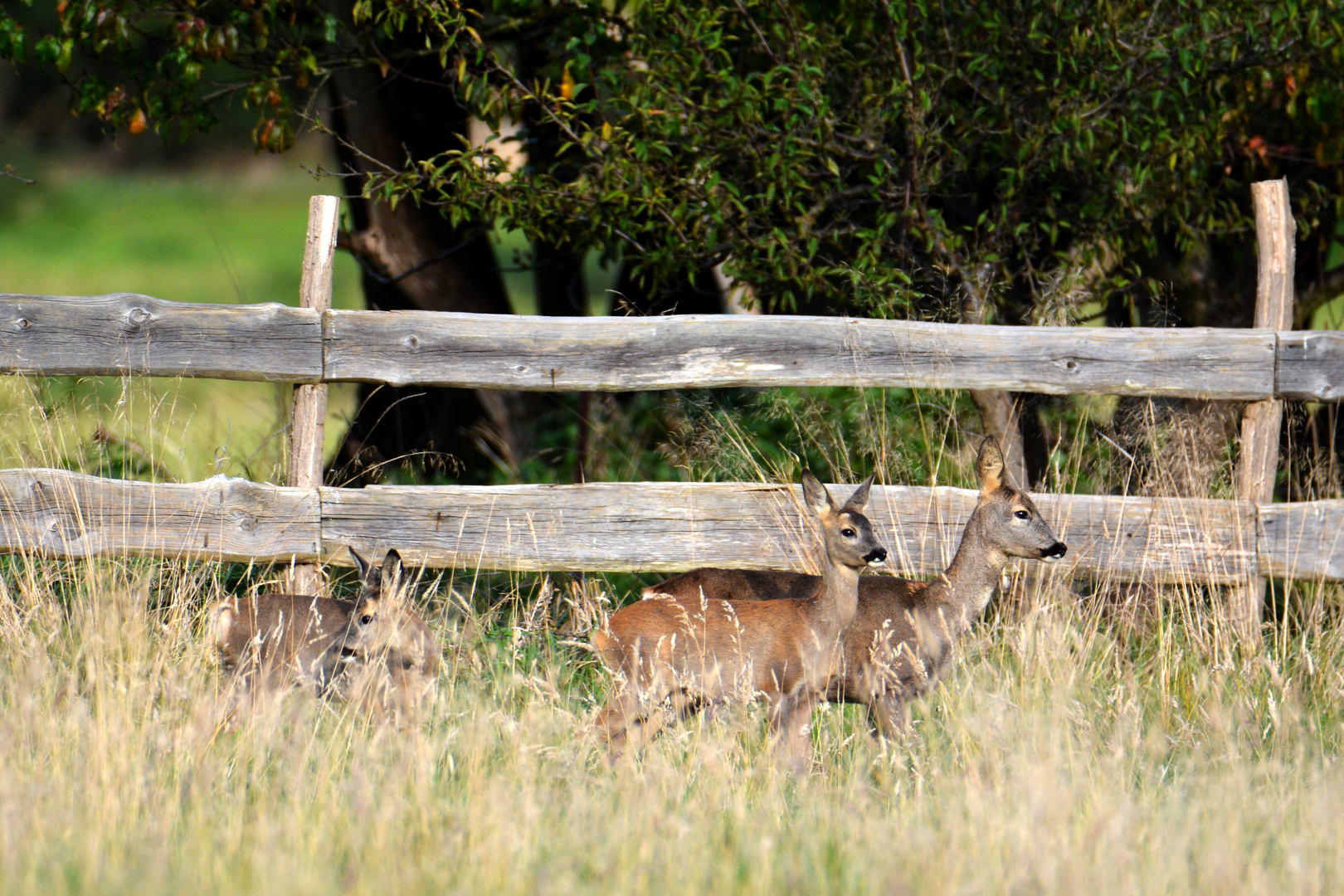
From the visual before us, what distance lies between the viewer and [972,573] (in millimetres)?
5184

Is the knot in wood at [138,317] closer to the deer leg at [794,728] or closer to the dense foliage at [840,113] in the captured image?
the dense foliage at [840,113]

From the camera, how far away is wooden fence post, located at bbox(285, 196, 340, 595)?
5387 mm

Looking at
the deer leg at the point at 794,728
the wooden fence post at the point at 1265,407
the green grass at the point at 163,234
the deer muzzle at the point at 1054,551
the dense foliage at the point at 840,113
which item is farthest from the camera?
the green grass at the point at 163,234

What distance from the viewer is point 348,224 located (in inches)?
360

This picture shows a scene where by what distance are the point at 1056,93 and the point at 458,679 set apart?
13.3 ft

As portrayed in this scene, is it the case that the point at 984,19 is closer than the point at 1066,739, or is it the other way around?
the point at 1066,739

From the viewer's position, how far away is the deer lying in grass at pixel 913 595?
4.76 metres

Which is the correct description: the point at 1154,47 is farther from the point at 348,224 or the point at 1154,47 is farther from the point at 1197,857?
the point at 348,224

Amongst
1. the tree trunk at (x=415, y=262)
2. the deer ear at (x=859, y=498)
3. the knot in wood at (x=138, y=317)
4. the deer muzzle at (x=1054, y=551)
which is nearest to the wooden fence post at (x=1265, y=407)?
the deer muzzle at (x=1054, y=551)

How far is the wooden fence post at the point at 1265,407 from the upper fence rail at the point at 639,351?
6.3 inches

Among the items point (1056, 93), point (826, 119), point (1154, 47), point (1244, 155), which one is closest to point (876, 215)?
point (826, 119)

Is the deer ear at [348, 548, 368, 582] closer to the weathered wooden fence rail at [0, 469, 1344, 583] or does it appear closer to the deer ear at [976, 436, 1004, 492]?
the weathered wooden fence rail at [0, 469, 1344, 583]

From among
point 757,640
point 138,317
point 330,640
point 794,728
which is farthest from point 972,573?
point 138,317

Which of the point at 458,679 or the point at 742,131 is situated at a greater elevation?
the point at 742,131
